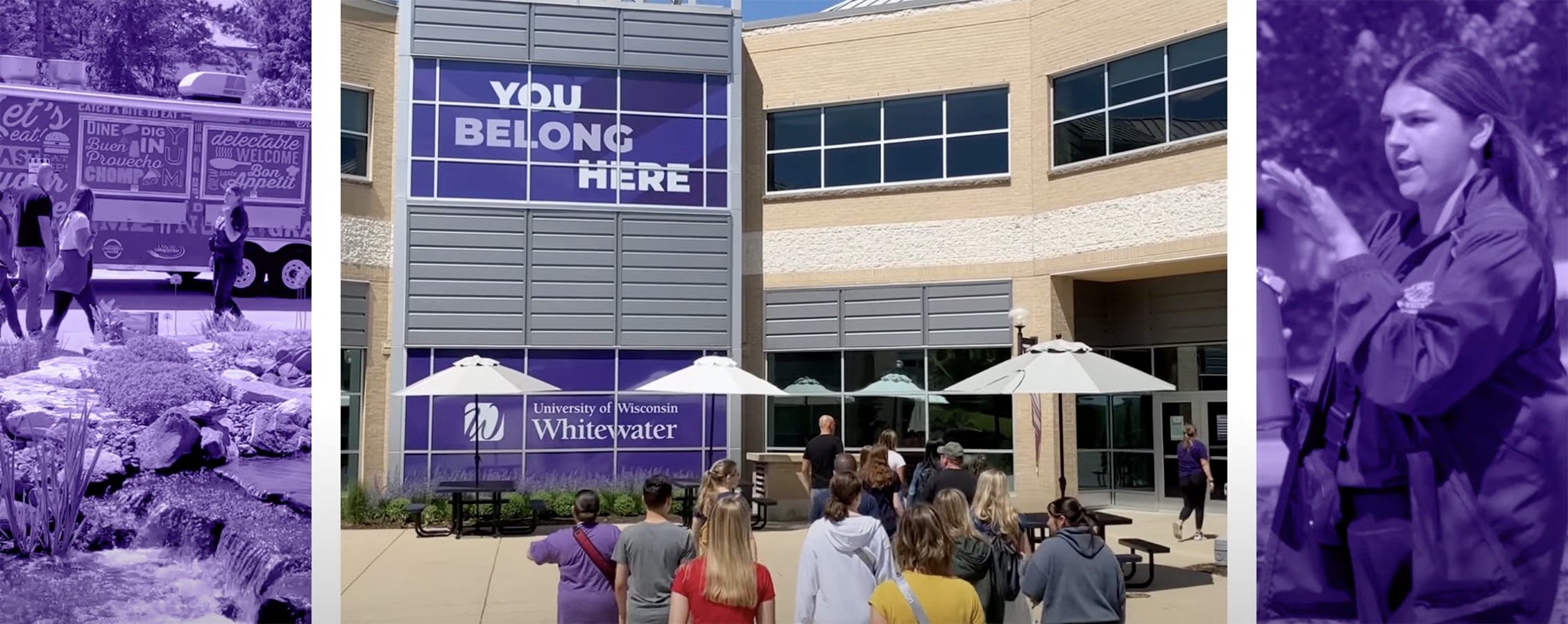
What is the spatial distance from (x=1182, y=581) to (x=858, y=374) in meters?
10.5

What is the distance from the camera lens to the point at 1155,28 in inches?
795

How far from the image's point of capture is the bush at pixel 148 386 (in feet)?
19.7

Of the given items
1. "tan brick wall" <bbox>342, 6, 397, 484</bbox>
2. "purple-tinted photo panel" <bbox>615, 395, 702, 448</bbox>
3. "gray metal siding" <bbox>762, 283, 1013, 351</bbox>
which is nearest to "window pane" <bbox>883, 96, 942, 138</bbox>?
"gray metal siding" <bbox>762, 283, 1013, 351</bbox>

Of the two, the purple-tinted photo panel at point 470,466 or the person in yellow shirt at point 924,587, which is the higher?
the person in yellow shirt at point 924,587

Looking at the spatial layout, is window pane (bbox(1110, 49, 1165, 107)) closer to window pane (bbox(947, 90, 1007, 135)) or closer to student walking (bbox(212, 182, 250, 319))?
window pane (bbox(947, 90, 1007, 135))

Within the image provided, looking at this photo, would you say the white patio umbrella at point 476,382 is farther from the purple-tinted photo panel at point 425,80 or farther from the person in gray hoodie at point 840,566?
the person in gray hoodie at point 840,566

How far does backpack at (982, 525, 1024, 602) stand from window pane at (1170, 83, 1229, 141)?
44.0 feet

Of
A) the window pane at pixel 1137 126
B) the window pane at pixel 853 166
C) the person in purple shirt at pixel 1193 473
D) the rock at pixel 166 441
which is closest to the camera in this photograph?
the rock at pixel 166 441

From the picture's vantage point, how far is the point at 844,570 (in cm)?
656

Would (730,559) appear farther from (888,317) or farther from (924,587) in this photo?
(888,317)

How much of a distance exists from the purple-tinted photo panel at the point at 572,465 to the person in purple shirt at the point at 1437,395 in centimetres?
1598

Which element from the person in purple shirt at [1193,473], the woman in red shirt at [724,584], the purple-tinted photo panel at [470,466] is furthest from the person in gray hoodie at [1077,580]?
the purple-tinted photo panel at [470,466]

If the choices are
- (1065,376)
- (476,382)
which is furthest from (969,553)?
(476,382)

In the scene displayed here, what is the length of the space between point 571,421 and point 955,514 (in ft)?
52.4
